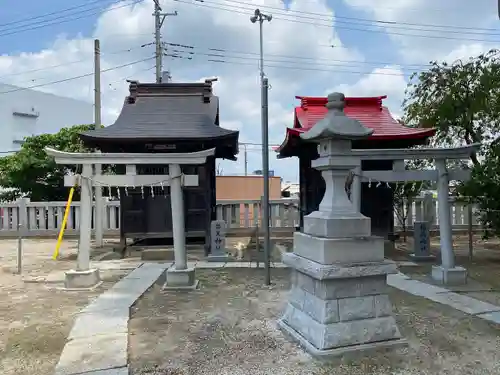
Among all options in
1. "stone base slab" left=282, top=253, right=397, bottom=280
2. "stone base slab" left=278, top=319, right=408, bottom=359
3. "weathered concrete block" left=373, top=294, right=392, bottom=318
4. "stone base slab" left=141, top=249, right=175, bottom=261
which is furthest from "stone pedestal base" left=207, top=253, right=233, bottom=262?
"weathered concrete block" left=373, top=294, right=392, bottom=318

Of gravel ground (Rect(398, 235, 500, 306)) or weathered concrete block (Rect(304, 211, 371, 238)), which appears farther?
gravel ground (Rect(398, 235, 500, 306))

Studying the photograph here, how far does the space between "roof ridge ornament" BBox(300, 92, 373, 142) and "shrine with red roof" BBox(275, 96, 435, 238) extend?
16.5 ft

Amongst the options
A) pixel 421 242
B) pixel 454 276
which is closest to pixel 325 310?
pixel 454 276

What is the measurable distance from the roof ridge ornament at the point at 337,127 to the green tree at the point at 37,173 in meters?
14.8

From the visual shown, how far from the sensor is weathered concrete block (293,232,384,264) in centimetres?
418

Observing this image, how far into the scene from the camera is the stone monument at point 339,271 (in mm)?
4145

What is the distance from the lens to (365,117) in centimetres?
1141

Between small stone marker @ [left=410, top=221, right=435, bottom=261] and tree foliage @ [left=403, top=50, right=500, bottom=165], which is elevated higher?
tree foliage @ [left=403, top=50, right=500, bottom=165]

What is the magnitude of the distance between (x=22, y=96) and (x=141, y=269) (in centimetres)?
3374

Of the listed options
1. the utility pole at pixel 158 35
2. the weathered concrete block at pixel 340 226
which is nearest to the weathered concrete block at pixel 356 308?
the weathered concrete block at pixel 340 226

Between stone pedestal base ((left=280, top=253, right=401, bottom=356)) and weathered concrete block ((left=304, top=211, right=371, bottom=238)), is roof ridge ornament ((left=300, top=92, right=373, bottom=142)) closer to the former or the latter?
weathered concrete block ((left=304, top=211, right=371, bottom=238))

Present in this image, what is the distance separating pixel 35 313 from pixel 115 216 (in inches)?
355

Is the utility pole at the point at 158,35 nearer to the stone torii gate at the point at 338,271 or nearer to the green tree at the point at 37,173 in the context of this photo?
the green tree at the point at 37,173

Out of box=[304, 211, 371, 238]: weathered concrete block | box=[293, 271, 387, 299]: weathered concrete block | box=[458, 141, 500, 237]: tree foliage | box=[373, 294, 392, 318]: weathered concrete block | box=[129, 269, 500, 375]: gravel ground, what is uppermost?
box=[458, 141, 500, 237]: tree foliage
